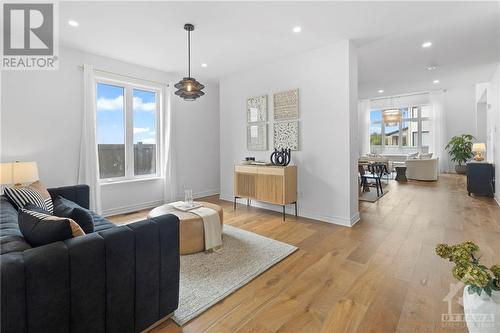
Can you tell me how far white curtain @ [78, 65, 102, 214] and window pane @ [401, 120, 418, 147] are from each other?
11.6 metres

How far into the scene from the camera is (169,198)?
5.28m

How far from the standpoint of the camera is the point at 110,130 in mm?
4629

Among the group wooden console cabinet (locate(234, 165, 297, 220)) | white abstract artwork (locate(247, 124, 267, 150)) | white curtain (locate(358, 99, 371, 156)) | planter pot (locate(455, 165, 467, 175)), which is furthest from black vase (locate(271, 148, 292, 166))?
planter pot (locate(455, 165, 467, 175))

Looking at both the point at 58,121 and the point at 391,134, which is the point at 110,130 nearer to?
the point at 58,121

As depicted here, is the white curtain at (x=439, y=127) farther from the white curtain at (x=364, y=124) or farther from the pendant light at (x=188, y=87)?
the pendant light at (x=188, y=87)

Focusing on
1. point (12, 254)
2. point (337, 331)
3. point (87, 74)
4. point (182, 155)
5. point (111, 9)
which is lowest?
point (337, 331)

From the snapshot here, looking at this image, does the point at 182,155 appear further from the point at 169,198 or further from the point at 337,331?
the point at 337,331

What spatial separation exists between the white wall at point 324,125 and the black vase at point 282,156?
0.22 metres

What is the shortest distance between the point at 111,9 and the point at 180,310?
3302mm

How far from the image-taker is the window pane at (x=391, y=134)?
10.9 metres

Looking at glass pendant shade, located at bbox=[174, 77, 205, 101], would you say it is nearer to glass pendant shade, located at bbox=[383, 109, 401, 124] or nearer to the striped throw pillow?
the striped throw pillow

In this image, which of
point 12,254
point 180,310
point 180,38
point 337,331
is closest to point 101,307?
point 12,254

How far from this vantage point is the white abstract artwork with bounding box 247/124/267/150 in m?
4.88

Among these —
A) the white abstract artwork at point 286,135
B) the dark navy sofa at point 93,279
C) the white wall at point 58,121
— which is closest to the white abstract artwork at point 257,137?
the white abstract artwork at point 286,135
